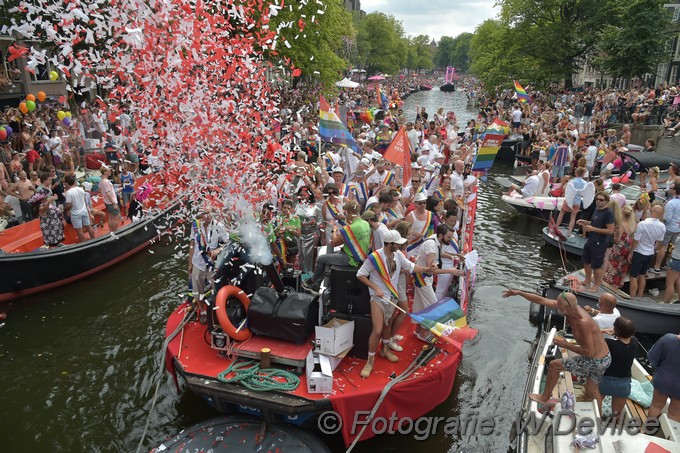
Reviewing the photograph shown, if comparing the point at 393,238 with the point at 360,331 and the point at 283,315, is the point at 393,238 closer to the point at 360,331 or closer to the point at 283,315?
the point at 360,331

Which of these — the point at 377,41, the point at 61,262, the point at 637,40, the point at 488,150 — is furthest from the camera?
the point at 377,41

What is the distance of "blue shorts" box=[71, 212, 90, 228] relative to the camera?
406 inches

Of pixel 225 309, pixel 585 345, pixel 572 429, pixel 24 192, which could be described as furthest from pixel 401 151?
pixel 24 192

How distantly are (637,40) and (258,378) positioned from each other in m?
31.4

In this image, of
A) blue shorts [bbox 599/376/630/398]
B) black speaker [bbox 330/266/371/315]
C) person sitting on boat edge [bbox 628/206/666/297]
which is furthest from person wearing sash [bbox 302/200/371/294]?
person sitting on boat edge [bbox 628/206/666/297]

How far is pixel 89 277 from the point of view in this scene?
10.9 m

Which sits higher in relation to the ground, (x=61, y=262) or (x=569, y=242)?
(x=61, y=262)

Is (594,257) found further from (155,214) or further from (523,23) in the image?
(523,23)

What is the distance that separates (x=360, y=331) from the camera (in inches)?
242

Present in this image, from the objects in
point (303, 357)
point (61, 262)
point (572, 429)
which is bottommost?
point (572, 429)

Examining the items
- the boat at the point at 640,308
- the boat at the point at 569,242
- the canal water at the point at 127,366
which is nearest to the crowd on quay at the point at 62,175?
the canal water at the point at 127,366

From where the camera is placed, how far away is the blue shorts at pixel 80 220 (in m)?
10.3

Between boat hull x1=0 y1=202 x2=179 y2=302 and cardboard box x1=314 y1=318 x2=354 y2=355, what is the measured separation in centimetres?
408

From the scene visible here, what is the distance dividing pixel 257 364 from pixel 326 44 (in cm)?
2253
